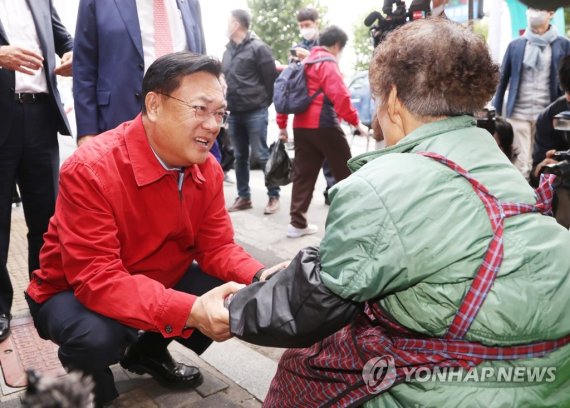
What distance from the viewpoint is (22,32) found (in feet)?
9.95

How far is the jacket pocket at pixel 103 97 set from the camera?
3.02m

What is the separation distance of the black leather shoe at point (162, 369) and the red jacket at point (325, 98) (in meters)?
2.83

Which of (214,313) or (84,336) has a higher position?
(214,313)

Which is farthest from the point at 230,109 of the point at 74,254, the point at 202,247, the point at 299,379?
the point at 299,379

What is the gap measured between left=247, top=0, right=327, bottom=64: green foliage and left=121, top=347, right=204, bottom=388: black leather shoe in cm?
3119

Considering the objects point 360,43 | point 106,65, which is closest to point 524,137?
point 106,65

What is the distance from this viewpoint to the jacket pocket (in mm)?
3022

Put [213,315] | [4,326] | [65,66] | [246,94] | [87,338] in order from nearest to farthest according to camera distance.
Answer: [213,315] < [87,338] < [4,326] < [65,66] < [246,94]

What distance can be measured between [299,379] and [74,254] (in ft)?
2.97

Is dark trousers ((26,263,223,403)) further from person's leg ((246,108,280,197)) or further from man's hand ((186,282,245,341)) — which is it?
person's leg ((246,108,280,197))

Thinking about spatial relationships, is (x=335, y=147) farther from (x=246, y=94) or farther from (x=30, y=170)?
(x=30, y=170)

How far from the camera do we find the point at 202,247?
250 cm

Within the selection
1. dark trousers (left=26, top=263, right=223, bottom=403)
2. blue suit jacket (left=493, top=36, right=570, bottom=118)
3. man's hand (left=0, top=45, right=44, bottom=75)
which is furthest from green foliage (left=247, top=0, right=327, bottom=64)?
dark trousers (left=26, top=263, right=223, bottom=403)

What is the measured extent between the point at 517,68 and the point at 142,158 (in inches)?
184
